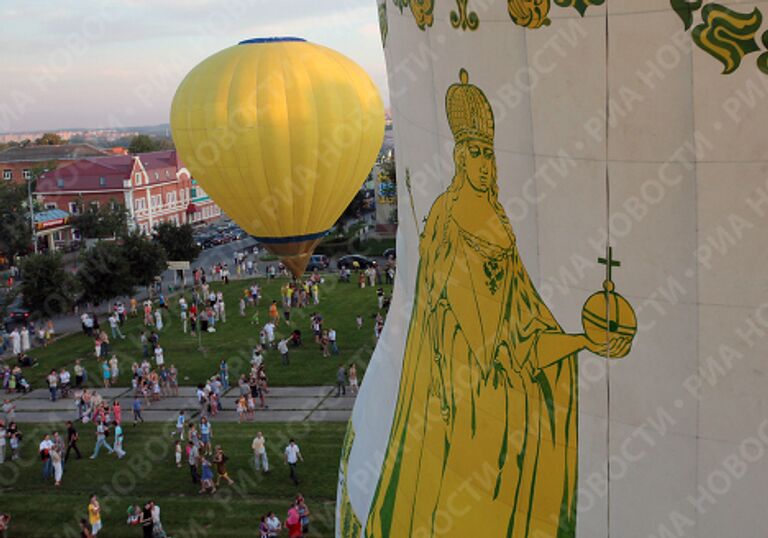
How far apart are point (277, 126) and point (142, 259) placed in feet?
46.1

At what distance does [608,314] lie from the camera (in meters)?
5.16

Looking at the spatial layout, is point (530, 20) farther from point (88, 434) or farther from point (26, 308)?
point (26, 308)

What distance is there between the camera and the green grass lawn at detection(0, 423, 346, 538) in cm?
1387

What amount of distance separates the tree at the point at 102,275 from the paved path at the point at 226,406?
8.89 m

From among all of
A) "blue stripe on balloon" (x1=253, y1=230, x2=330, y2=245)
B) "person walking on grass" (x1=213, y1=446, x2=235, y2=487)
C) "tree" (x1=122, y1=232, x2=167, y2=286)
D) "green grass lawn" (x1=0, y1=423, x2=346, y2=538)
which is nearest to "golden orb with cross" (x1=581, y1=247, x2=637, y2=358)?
"green grass lawn" (x1=0, y1=423, x2=346, y2=538)

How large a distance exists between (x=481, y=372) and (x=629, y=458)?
1.19m

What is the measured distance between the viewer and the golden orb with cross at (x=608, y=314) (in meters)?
5.07

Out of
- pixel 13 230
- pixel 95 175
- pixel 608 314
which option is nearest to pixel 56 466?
pixel 608 314

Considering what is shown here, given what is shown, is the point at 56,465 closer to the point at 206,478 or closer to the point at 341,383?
the point at 206,478

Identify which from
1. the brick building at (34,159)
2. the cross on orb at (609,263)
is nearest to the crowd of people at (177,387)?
the cross on orb at (609,263)

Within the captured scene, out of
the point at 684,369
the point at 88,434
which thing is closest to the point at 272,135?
the point at 88,434

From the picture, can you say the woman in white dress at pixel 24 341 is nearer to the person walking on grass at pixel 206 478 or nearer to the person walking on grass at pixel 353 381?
the person walking on grass at pixel 353 381

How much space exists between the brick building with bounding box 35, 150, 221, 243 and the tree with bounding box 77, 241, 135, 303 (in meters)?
21.9

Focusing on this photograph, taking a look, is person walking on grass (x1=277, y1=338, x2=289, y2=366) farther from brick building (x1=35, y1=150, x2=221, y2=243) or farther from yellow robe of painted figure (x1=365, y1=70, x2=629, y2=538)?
brick building (x1=35, y1=150, x2=221, y2=243)
